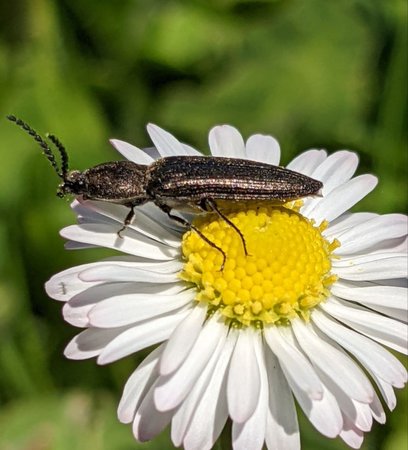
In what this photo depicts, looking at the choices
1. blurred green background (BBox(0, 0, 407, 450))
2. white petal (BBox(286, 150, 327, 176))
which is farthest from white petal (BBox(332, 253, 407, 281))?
blurred green background (BBox(0, 0, 407, 450))

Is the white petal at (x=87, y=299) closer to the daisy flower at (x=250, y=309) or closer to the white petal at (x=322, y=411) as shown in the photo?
the daisy flower at (x=250, y=309)

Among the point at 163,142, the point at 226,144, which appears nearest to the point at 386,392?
the point at 226,144

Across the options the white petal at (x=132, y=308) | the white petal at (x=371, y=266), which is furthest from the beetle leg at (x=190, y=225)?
the white petal at (x=371, y=266)

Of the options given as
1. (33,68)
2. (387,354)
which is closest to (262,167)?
(387,354)

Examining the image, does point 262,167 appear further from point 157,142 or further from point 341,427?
point 341,427

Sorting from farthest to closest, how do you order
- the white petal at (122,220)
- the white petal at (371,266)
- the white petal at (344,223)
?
the white petal at (344,223), the white petal at (122,220), the white petal at (371,266)
